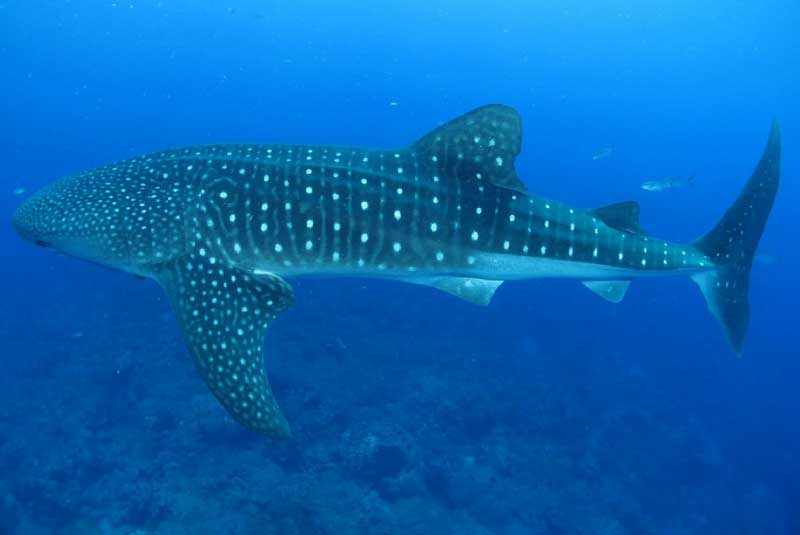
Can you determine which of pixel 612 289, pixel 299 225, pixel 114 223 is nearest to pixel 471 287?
pixel 612 289

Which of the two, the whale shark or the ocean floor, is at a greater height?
the whale shark

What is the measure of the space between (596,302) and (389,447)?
54.3 feet

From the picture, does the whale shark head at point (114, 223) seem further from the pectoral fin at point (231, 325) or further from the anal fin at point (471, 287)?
the anal fin at point (471, 287)

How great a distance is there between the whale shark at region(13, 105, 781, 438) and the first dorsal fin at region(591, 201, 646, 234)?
12 cm

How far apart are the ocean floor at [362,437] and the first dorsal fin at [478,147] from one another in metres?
8.09

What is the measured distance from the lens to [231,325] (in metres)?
5.00

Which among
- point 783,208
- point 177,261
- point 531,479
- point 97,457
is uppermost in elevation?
point 177,261

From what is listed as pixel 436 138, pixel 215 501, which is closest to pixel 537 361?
pixel 215 501

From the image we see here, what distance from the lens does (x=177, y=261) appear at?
517cm

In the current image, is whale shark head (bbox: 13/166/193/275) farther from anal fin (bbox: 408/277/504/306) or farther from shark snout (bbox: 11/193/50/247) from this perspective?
anal fin (bbox: 408/277/504/306)

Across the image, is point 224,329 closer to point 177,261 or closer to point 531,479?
point 177,261

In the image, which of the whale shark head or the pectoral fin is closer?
the pectoral fin

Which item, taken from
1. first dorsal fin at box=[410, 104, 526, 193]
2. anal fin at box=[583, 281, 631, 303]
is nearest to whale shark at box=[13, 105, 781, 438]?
first dorsal fin at box=[410, 104, 526, 193]

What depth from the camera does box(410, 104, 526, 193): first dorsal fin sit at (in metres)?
5.34
